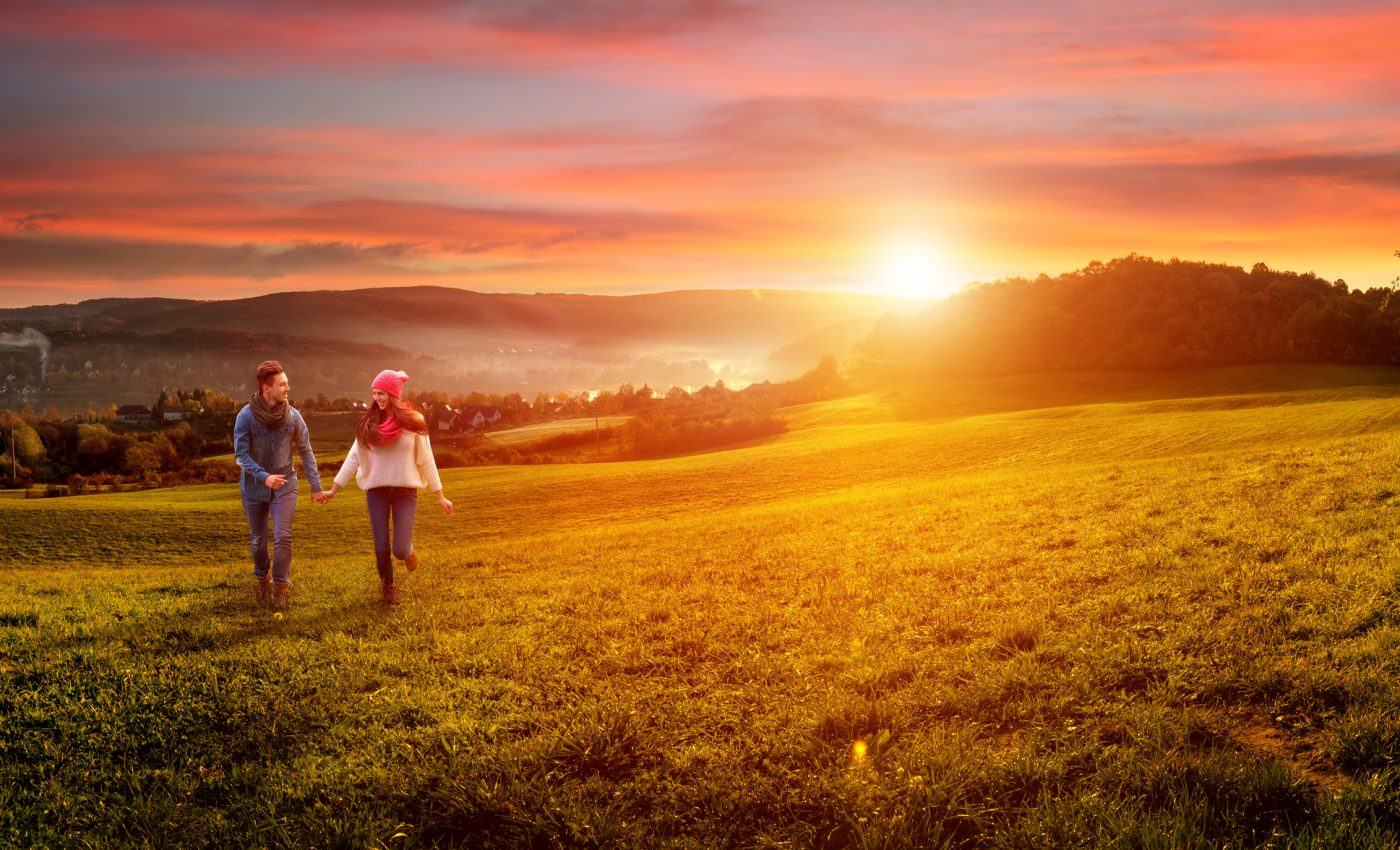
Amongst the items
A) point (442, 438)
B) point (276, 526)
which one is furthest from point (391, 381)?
point (442, 438)

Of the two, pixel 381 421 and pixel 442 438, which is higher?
pixel 381 421

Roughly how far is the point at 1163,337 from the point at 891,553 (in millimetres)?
103718

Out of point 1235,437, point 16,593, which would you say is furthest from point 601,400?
point 16,593

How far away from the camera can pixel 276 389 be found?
1201 centimetres

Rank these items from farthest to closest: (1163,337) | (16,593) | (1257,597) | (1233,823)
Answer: (1163,337) < (16,593) < (1257,597) < (1233,823)

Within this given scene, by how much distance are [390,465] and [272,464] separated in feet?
6.51

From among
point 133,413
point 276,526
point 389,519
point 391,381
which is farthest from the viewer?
point 133,413

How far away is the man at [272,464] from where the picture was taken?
12.0m

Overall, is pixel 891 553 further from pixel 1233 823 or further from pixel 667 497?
pixel 667 497

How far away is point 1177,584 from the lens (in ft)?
31.7

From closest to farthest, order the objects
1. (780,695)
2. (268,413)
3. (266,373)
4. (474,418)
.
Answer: (780,695), (266,373), (268,413), (474,418)

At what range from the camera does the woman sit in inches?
465

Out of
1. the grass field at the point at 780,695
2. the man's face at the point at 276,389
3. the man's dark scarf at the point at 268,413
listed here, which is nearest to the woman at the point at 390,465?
the grass field at the point at 780,695

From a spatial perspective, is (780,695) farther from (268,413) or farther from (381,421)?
(268,413)
